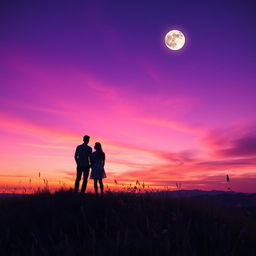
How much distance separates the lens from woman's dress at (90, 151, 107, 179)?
13469mm

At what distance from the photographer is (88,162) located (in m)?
13.2

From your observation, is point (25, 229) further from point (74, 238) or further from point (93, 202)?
point (93, 202)

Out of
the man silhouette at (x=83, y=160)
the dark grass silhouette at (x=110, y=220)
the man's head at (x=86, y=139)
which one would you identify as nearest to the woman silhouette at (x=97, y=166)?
the man silhouette at (x=83, y=160)

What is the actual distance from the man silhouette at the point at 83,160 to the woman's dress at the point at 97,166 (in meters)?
0.32

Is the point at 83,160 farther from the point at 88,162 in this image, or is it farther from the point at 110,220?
the point at 110,220

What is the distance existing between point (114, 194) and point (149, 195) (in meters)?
1.44

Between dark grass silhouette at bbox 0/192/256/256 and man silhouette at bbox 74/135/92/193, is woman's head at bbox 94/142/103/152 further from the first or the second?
dark grass silhouette at bbox 0/192/256/256

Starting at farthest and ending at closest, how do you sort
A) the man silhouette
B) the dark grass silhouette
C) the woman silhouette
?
1. the woman silhouette
2. the man silhouette
3. the dark grass silhouette

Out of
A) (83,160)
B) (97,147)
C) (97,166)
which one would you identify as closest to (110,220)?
(83,160)

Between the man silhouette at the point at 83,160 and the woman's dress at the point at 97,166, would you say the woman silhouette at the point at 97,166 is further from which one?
the man silhouette at the point at 83,160

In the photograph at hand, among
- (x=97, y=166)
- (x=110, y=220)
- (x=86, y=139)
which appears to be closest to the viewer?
(x=110, y=220)

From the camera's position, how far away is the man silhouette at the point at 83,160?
13.0 metres

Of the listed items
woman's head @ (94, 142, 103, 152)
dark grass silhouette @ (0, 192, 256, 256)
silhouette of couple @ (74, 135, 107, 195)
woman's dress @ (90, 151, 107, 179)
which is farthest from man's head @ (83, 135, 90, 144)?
dark grass silhouette @ (0, 192, 256, 256)

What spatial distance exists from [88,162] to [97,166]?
50 centimetres
